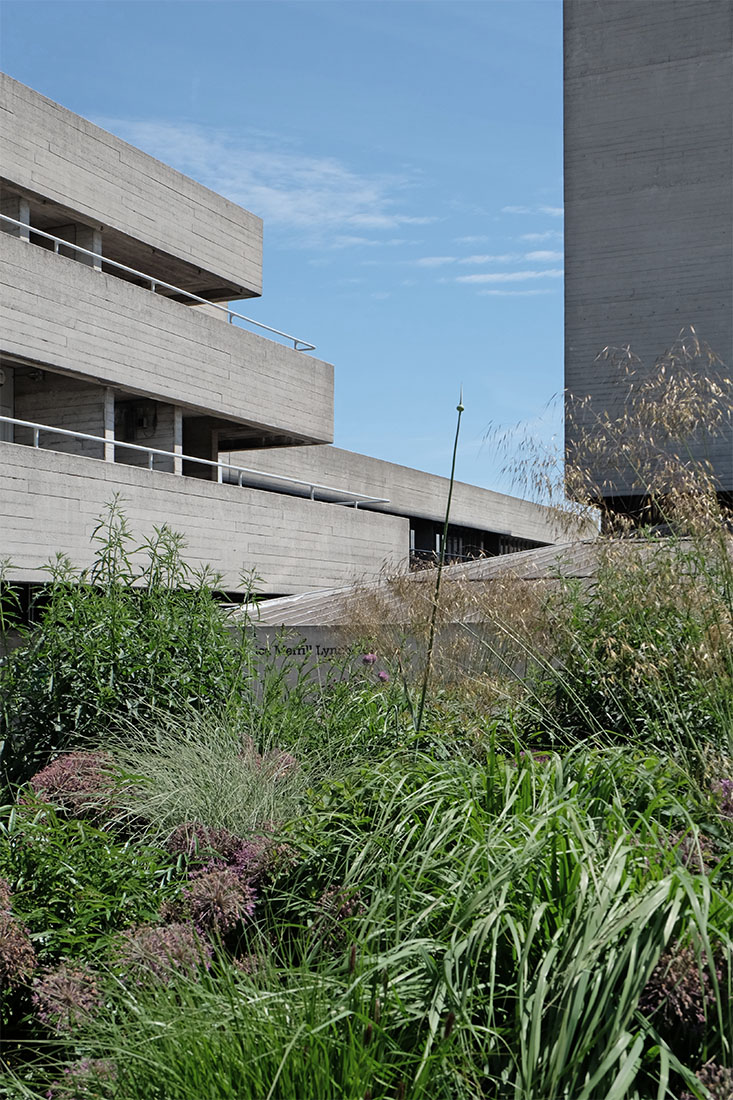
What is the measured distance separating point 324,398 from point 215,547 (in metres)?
6.51

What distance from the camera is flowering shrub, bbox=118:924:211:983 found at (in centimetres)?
324

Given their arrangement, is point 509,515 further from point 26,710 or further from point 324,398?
point 26,710

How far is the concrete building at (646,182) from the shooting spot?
18234 mm

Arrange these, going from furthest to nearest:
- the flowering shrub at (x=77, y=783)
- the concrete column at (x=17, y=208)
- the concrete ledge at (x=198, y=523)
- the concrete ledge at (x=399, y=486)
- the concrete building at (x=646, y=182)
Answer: the concrete ledge at (x=399, y=486) → the concrete column at (x=17, y=208) → the concrete building at (x=646, y=182) → the concrete ledge at (x=198, y=523) → the flowering shrub at (x=77, y=783)

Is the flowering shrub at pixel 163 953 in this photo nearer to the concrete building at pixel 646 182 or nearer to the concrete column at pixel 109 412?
the concrete building at pixel 646 182

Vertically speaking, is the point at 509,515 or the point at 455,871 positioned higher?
the point at 509,515

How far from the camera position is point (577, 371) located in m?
19.2

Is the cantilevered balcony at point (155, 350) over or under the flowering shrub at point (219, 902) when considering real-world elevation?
over

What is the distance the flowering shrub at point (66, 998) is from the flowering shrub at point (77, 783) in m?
1.16

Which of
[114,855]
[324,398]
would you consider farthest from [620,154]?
[114,855]

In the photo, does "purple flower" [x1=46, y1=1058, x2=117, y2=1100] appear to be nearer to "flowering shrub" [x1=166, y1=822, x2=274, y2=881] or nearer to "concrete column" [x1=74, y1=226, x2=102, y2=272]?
"flowering shrub" [x1=166, y1=822, x2=274, y2=881]

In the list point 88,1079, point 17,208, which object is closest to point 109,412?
point 17,208

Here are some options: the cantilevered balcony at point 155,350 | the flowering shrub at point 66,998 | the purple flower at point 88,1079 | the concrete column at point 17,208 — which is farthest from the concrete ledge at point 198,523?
the purple flower at point 88,1079

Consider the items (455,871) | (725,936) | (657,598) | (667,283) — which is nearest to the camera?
(725,936)
